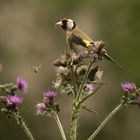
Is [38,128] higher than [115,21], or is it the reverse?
[115,21]

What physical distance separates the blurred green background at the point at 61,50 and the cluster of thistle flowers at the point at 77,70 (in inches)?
340

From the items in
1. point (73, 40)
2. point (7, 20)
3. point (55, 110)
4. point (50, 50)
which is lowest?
point (55, 110)

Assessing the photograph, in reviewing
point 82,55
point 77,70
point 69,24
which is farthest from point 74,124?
point 69,24

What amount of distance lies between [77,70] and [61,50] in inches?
443

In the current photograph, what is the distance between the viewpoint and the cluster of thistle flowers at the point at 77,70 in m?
5.72

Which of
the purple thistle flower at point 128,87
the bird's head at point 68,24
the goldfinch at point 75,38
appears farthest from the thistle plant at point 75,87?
the bird's head at point 68,24

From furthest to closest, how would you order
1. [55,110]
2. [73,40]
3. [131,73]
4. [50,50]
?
[50,50]
[131,73]
[73,40]
[55,110]

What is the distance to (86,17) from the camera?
734 inches

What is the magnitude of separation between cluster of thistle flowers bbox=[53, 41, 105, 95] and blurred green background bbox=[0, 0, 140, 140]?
8638 mm

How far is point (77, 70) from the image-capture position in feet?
18.9

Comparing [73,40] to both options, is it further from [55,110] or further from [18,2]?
[18,2]

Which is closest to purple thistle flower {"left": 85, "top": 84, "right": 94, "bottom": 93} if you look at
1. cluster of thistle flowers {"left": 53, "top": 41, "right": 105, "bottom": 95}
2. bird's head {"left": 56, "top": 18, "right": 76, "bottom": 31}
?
cluster of thistle flowers {"left": 53, "top": 41, "right": 105, "bottom": 95}

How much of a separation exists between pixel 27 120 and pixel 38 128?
1.22 feet

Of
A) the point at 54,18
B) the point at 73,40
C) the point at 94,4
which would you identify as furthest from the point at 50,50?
the point at 73,40
